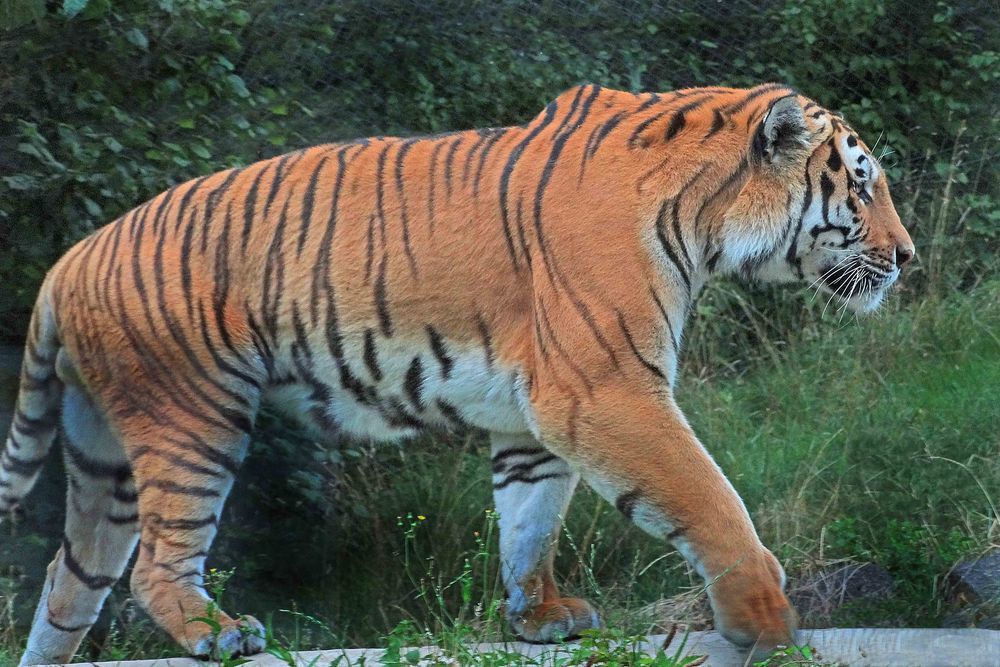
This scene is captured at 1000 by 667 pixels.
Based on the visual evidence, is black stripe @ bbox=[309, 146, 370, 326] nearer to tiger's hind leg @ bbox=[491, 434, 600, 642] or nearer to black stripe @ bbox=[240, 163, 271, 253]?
black stripe @ bbox=[240, 163, 271, 253]

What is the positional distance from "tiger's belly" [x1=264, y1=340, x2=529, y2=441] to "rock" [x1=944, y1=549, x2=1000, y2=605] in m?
1.65

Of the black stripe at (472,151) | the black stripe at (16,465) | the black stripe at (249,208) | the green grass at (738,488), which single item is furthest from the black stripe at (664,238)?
the black stripe at (16,465)

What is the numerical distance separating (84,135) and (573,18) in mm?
2277

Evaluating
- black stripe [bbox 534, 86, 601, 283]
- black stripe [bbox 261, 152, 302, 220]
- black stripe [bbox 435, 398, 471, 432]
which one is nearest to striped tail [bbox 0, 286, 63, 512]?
black stripe [bbox 261, 152, 302, 220]

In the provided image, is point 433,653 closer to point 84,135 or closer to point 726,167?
point 726,167

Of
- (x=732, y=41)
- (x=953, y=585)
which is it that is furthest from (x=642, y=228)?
(x=732, y=41)

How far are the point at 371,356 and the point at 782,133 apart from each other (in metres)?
1.38

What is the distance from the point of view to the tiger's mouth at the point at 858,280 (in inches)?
155

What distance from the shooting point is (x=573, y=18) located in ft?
19.7

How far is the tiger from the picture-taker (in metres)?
3.64

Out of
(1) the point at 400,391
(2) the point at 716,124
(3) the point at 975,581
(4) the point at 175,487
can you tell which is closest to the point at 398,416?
(1) the point at 400,391

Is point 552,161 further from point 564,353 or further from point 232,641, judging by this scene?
point 232,641

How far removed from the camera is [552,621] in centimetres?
400

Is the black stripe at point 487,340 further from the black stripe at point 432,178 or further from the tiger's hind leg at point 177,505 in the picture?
the tiger's hind leg at point 177,505
